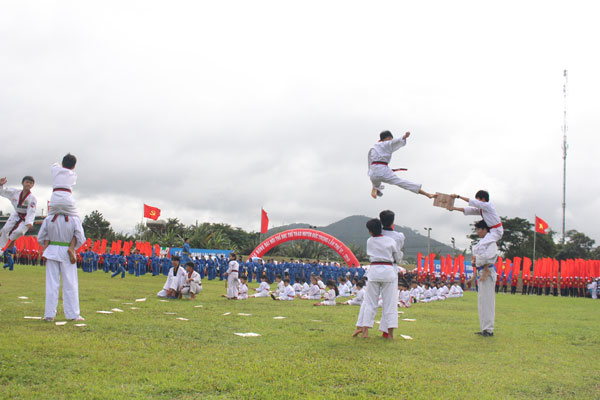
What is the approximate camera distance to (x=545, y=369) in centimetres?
618

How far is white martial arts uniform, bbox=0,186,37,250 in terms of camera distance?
1069 centimetres

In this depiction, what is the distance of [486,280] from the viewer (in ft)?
31.9

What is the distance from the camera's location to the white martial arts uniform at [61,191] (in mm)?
8648

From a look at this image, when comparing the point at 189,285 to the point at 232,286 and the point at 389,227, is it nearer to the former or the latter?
the point at 232,286

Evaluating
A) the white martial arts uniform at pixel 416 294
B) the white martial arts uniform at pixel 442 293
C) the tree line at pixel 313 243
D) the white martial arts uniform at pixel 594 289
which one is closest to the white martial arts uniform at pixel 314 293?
the white martial arts uniform at pixel 416 294

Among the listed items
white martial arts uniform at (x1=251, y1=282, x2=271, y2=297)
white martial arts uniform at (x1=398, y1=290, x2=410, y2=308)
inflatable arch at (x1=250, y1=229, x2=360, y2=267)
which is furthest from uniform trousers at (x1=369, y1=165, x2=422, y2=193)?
inflatable arch at (x1=250, y1=229, x2=360, y2=267)

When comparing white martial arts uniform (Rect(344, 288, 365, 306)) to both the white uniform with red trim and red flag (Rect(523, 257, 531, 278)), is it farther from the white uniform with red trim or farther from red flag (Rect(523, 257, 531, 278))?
red flag (Rect(523, 257, 531, 278))

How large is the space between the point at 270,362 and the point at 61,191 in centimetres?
538

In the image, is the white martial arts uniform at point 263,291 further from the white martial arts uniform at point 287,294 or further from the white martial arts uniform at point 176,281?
the white martial arts uniform at point 176,281

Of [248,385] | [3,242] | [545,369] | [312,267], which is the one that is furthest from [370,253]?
[312,267]

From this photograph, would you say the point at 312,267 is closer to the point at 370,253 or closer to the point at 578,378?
the point at 370,253

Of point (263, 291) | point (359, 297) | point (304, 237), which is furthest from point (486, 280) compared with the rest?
point (304, 237)

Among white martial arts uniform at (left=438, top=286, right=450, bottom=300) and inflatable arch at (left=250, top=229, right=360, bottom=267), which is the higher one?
inflatable arch at (left=250, top=229, right=360, bottom=267)

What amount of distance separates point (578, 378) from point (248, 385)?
158 inches
